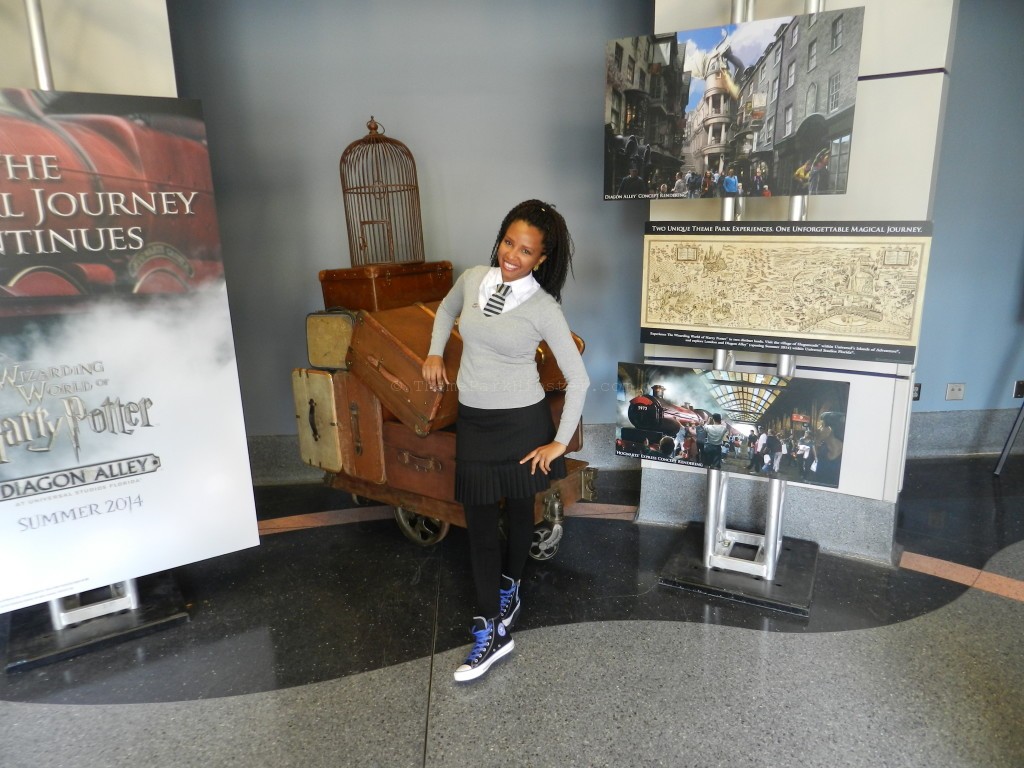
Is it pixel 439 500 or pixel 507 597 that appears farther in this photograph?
pixel 439 500

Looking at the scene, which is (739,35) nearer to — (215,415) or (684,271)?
(684,271)

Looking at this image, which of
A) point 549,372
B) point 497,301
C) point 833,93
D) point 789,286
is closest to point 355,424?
point 549,372

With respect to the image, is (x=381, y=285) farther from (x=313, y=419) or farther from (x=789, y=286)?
Result: (x=789, y=286)

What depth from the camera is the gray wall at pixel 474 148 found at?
3367mm

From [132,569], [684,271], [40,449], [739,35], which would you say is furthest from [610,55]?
[132,569]

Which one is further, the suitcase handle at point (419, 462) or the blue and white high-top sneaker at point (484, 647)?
the suitcase handle at point (419, 462)

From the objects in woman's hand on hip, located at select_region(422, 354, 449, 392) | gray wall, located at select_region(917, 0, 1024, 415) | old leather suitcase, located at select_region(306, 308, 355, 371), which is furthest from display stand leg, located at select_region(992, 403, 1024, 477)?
old leather suitcase, located at select_region(306, 308, 355, 371)

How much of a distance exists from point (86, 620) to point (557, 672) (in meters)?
1.76

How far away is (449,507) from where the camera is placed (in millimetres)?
2654

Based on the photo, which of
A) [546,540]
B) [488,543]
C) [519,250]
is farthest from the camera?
[546,540]

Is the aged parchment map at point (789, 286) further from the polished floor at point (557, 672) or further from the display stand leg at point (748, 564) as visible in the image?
the polished floor at point (557, 672)

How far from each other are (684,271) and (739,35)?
79cm

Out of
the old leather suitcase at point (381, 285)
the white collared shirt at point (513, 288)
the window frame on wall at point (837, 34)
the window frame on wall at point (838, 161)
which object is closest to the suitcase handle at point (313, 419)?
the old leather suitcase at point (381, 285)

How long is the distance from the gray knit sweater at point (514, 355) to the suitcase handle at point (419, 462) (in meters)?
0.54
